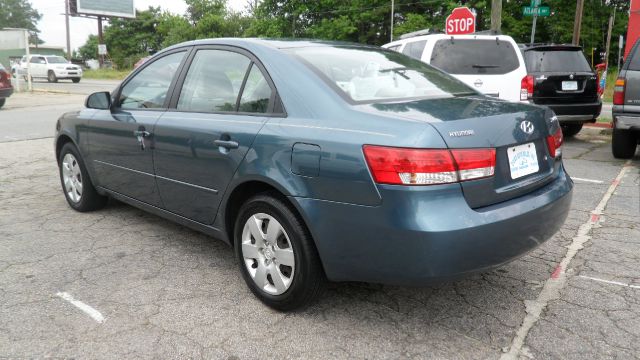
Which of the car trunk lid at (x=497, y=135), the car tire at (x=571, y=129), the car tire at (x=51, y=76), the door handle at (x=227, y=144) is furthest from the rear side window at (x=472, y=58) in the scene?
the car tire at (x=51, y=76)

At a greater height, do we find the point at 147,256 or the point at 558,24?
the point at 558,24

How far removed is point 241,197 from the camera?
3121mm

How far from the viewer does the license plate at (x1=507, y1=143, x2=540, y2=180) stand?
265 cm

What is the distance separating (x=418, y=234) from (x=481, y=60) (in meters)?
5.98

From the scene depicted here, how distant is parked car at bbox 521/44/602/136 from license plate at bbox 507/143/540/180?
662 cm

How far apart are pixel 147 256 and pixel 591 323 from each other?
2.84m

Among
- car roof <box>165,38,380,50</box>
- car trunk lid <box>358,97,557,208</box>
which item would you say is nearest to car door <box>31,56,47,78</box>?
car roof <box>165,38,380,50</box>

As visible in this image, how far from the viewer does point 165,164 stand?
11.7 feet

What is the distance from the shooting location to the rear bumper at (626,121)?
6.59 meters

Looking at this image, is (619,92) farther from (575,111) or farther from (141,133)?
(141,133)

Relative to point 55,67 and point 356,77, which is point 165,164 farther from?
point 55,67

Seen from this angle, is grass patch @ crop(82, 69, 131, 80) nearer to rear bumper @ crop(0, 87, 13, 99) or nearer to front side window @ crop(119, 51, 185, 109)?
rear bumper @ crop(0, 87, 13, 99)

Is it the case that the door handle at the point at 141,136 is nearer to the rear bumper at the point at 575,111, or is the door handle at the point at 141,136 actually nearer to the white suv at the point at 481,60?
the white suv at the point at 481,60

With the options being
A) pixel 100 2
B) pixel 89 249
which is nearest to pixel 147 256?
pixel 89 249
